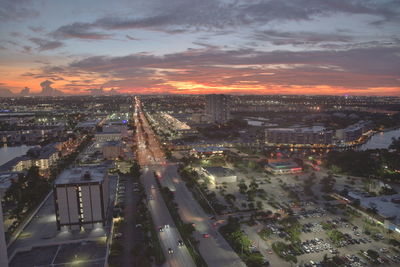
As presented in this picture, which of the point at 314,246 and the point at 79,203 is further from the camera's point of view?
the point at 79,203

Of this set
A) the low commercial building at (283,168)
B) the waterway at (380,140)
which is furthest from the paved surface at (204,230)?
the waterway at (380,140)

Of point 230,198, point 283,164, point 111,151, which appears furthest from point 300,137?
point 111,151

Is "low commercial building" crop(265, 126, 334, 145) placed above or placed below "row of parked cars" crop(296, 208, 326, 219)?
above

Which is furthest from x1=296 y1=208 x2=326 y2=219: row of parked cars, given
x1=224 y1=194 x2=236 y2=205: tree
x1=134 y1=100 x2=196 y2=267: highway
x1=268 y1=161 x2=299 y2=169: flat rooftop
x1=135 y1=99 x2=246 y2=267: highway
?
x1=268 y1=161 x2=299 y2=169: flat rooftop

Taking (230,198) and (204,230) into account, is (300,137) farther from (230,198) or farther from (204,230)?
(204,230)

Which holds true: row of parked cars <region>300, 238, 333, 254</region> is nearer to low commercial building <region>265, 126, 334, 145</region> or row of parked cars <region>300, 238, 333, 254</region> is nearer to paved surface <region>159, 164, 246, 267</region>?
paved surface <region>159, 164, 246, 267</region>

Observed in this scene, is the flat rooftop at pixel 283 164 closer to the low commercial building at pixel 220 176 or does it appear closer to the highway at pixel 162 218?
the low commercial building at pixel 220 176
